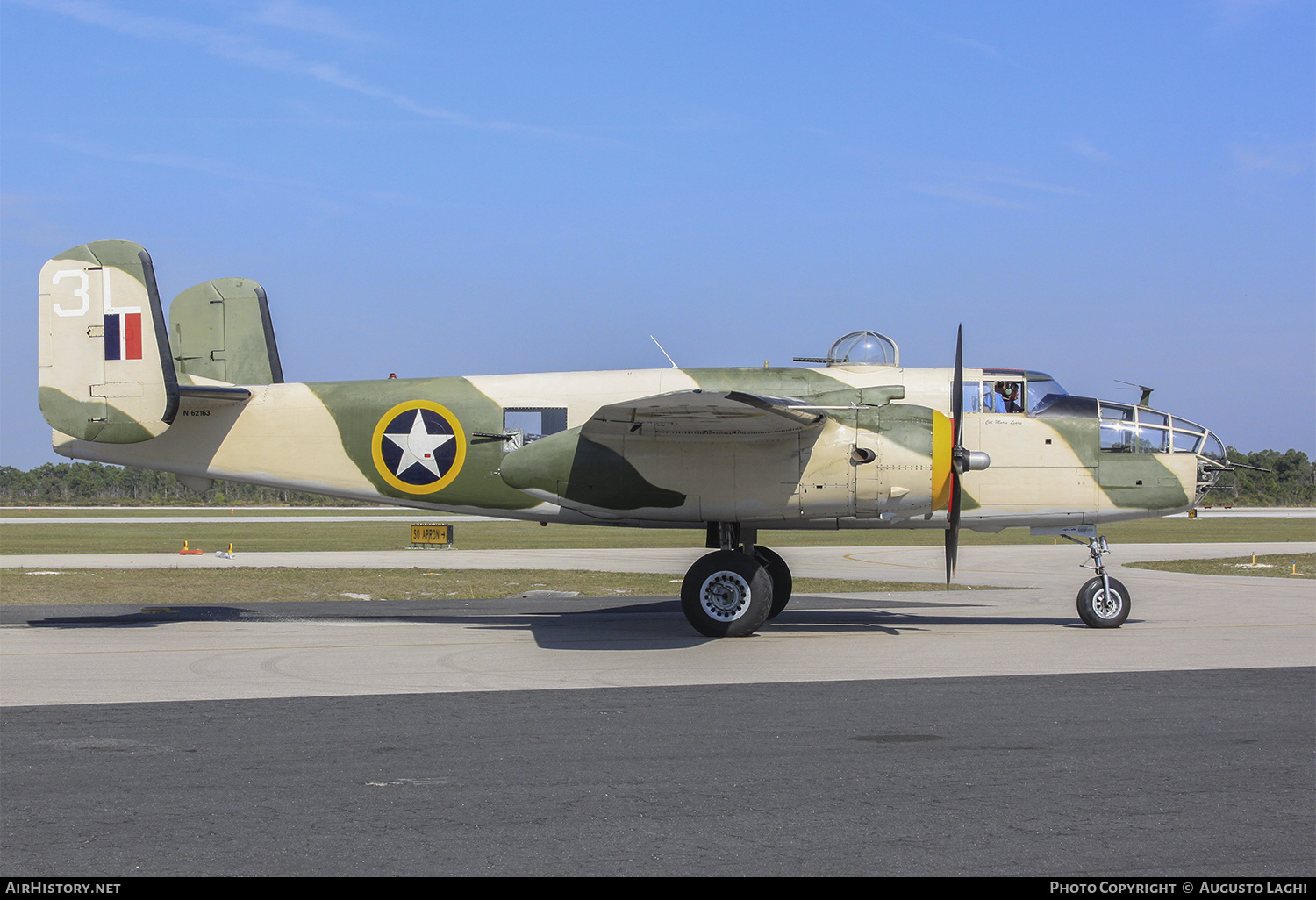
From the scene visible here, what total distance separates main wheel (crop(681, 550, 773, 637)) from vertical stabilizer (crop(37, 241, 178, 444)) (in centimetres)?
901

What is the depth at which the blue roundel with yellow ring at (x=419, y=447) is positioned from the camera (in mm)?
18344

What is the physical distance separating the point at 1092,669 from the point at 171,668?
11.3 meters

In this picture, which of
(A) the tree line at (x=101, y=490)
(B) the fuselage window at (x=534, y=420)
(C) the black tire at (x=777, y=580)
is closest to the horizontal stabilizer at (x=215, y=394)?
(B) the fuselage window at (x=534, y=420)

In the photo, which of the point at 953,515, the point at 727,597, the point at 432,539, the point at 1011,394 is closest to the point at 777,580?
the point at 727,597

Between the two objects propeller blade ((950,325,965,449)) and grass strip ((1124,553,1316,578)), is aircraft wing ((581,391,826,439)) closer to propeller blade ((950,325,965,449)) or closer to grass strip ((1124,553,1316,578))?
propeller blade ((950,325,965,449))

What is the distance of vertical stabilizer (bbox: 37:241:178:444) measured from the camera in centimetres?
1781

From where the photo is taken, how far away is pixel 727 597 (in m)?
16.8

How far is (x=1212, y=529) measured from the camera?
62031 millimetres

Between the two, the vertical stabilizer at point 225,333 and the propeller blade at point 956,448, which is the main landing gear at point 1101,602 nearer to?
the propeller blade at point 956,448

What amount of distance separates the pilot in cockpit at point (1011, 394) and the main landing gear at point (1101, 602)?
2.27 metres

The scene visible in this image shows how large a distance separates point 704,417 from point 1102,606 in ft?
24.7

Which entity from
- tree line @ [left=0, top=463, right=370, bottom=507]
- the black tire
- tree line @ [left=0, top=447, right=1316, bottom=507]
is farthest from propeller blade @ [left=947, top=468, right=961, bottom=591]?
tree line @ [left=0, top=463, right=370, bottom=507]

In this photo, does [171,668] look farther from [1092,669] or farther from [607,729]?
[1092,669]

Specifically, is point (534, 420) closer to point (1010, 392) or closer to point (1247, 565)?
point (1010, 392)
